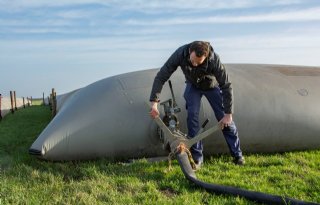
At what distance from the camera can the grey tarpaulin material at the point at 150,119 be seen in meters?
5.35

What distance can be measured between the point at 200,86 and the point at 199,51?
2.36ft

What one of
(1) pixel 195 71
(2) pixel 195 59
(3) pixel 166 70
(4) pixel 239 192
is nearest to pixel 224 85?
(1) pixel 195 71

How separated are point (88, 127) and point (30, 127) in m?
4.87

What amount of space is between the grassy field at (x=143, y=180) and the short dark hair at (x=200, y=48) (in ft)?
4.27

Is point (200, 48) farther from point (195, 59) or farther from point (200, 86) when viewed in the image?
point (200, 86)

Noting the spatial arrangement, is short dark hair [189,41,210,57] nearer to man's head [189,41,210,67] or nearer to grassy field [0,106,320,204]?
man's head [189,41,210,67]

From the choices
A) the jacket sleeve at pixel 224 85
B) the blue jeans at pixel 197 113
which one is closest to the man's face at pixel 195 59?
the jacket sleeve at pixel 224 85

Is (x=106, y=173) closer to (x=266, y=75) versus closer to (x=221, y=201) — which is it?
(x=221, y=201)

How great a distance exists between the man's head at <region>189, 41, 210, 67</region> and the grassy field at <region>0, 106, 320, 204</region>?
1.24 metres

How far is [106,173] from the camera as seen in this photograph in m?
4.80

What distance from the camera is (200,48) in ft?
14.7

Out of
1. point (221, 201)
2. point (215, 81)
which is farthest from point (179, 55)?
point (221, 201)

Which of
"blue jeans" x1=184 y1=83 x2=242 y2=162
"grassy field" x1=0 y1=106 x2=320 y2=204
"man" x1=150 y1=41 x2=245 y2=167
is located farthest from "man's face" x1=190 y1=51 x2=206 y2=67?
"grassy field" x1=0 y1=106 x2=320 y2=204

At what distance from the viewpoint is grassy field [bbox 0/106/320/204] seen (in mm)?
3924
